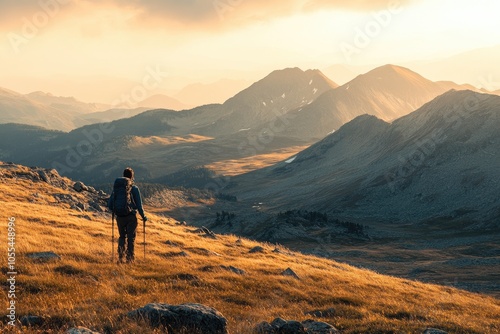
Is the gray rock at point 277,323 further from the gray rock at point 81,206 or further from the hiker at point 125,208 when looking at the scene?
the gray rock at point 81,206

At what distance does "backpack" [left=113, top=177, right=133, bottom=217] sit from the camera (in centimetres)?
1698

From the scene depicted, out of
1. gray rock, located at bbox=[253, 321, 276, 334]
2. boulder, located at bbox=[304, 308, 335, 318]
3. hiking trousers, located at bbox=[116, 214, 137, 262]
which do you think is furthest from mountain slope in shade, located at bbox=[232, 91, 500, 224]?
gray rock, located at bbox=[253, 321, 276, 334]

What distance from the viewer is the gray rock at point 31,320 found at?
9.73m

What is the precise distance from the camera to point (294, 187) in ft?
620

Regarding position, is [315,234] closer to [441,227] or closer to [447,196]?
[441,227]

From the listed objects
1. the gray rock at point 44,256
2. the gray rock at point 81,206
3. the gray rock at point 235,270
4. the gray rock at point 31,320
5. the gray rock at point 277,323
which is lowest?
the gray rock at point 81,206

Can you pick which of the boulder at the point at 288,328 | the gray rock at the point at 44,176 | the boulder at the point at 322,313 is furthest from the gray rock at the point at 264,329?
the gray rock at the point at 44,176

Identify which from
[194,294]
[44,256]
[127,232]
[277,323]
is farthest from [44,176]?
[277,323]

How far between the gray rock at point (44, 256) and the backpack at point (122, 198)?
265 centimetres

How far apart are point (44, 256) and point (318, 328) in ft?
34.5

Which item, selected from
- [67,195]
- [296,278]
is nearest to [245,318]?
[296,278]

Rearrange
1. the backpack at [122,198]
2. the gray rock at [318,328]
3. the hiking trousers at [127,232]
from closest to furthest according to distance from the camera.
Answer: the gray rock at [318,328]
the backpack at [122,198]
the hiking trousers at [127,232]

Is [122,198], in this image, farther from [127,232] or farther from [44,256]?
[44,256]

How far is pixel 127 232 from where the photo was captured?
56.5ft
